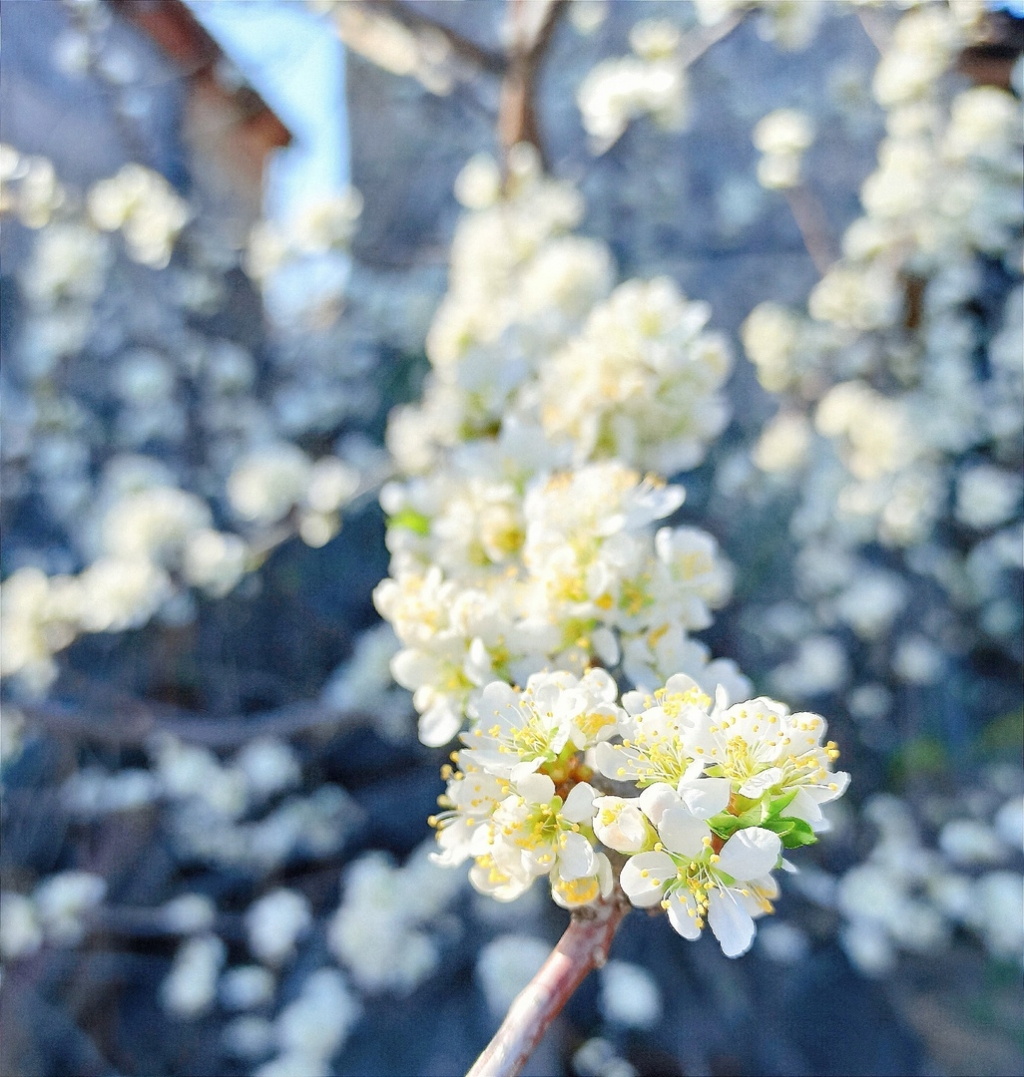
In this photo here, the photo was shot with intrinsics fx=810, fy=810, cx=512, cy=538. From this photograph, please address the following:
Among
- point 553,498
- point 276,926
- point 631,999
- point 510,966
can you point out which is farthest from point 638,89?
point 276,926

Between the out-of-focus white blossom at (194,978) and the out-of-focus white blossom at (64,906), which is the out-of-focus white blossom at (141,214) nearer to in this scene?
the out-of-focus white blossom at (64,906)

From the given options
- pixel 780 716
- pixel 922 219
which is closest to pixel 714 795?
pixel 780 716

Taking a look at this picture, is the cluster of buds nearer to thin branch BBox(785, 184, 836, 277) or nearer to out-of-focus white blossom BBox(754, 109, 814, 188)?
out-of-focus white blossom BBox(754, 109, 814, 188)

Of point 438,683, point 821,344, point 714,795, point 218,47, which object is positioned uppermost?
point 218,47

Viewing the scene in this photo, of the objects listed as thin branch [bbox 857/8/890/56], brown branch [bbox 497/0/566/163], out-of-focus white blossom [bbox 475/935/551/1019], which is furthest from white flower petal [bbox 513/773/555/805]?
thin branch [bbox 857/8/890/56]

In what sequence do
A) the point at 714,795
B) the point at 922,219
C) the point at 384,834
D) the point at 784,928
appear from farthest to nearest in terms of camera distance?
1. the point at 384,834
2. the point at 784,928
3. the point at 922,219
4. the point at 714,795

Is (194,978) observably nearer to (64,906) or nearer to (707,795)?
(64,906)

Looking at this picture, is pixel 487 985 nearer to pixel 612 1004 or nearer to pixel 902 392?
pixel 612 1004
